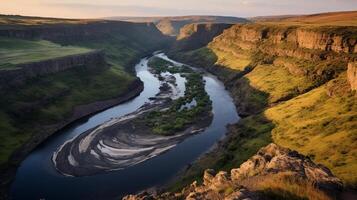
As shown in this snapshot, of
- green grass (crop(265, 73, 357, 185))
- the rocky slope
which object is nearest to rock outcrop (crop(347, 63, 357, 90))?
green grass (crop(265, 73, 357, 185))

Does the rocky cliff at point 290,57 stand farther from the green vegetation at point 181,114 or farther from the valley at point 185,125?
the green vegetation at point 181,114

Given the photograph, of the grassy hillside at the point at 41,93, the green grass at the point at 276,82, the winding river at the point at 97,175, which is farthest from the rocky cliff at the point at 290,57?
the grassy hillside at the point at 41,93

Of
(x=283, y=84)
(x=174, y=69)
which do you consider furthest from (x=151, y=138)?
(x=174, y=69)

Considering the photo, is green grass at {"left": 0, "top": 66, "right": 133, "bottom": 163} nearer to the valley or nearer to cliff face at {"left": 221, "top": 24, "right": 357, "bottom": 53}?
the valley

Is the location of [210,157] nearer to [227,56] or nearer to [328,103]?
[328,103]

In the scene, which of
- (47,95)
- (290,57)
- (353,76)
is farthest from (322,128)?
(47,95)

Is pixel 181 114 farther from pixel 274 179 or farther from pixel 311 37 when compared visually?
pixel 274 179
